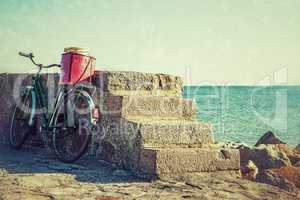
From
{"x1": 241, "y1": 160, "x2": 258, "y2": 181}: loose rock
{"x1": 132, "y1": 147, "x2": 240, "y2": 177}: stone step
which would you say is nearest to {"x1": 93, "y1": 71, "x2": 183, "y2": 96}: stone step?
{"x1": 132, "y1": 147, "x2": 240, "y2": 177}: stone step

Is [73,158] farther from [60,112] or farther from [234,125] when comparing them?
[234,125]

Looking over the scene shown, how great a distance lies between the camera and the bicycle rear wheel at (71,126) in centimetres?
565

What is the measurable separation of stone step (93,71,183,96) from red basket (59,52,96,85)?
0.53ft

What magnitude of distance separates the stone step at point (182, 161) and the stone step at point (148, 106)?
0.91 meters

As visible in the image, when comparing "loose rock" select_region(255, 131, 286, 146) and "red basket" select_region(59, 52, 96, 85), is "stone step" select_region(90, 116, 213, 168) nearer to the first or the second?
"red basket" select_region(59, 52, 96, 85)

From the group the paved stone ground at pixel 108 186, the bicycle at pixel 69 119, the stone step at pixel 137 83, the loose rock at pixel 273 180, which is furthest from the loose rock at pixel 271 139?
the paved stone ground at pixel 108 186

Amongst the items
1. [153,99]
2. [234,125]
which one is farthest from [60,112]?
[234,125]

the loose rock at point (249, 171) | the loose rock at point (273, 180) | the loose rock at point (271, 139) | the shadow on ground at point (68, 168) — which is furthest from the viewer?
the loose rock at point (271, 139)

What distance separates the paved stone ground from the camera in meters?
3.80

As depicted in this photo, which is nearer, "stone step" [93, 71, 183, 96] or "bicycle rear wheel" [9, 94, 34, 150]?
"stone step" [93, 71, 183, 96]

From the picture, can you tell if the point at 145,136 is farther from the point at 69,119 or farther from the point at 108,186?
the point at 69,119

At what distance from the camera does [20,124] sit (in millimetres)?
7094

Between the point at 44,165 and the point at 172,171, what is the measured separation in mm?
1797

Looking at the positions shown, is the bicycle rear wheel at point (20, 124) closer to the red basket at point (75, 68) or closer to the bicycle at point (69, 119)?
the bicycle at point (69, 119)
